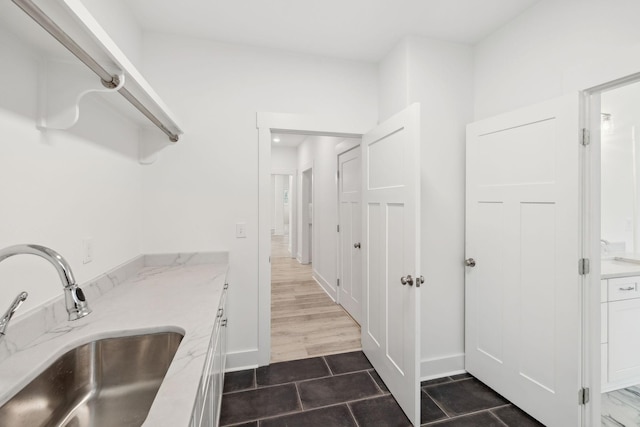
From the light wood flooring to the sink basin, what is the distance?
1476 mm

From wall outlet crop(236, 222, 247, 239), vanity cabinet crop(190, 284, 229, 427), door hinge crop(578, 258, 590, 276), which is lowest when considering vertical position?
vanity cabinet crop(190, 284, 229, 427)

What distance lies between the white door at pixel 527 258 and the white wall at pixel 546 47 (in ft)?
0.69

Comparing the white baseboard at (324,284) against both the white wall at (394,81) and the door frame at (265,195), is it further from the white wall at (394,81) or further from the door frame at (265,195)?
the white wall at (394,81)

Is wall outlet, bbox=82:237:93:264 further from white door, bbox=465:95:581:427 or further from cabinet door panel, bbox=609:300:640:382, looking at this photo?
cabinet door panel, bbox=609:300:640:382

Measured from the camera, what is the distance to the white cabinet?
1.89m

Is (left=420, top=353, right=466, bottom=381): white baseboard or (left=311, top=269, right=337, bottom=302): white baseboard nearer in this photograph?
(left=420, top=353, right=466, bottom=381): white baseboard

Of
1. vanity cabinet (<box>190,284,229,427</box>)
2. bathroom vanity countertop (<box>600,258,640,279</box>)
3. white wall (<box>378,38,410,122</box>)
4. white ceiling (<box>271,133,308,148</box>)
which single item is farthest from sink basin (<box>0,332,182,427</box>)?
white ceiling (<box>271,133,308,148</box>)

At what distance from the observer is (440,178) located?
216 centimetres

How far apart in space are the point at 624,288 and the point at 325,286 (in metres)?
3.11

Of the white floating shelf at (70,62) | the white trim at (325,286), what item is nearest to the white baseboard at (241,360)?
the white trim at (325,286)

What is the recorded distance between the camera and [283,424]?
5.47ft

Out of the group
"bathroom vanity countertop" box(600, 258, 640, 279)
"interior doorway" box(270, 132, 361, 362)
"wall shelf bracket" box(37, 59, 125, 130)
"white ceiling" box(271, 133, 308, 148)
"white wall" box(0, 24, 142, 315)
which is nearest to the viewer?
"white wall" box(0, 24, 142, 315)

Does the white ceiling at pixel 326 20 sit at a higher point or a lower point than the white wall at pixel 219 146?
higher

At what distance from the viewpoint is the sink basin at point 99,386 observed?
838mm
